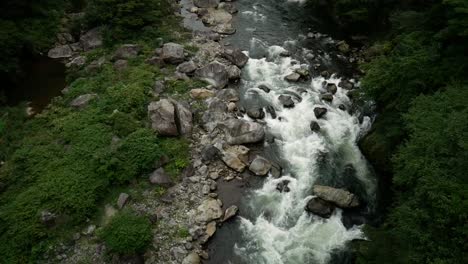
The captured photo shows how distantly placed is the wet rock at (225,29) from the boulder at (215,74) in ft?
19.8

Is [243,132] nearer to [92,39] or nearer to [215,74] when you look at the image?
[215,74]

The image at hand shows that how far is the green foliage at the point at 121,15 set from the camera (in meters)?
26.0

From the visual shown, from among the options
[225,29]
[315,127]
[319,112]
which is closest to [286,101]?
[319,112]

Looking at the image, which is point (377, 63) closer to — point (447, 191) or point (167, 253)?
point (447, 191)

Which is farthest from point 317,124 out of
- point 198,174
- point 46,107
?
point 46,107

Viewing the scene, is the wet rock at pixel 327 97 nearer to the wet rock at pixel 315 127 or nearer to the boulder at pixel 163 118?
the wet rock at pixel 315 127

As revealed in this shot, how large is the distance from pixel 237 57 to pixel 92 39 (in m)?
11.5

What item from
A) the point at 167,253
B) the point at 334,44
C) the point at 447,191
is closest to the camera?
the point at 447,191

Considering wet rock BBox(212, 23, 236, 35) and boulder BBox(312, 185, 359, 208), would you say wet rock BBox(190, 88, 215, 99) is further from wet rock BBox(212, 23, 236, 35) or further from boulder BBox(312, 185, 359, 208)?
boulder BBox(312, 185, 359, 208)

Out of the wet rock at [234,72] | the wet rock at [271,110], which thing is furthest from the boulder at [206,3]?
the wet rock at [271,110]

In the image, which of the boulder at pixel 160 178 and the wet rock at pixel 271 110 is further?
the wet rock at pixel 271 110

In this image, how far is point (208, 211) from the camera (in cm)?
1628

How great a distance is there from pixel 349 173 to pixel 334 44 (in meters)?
13.0

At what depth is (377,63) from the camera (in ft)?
62.1
